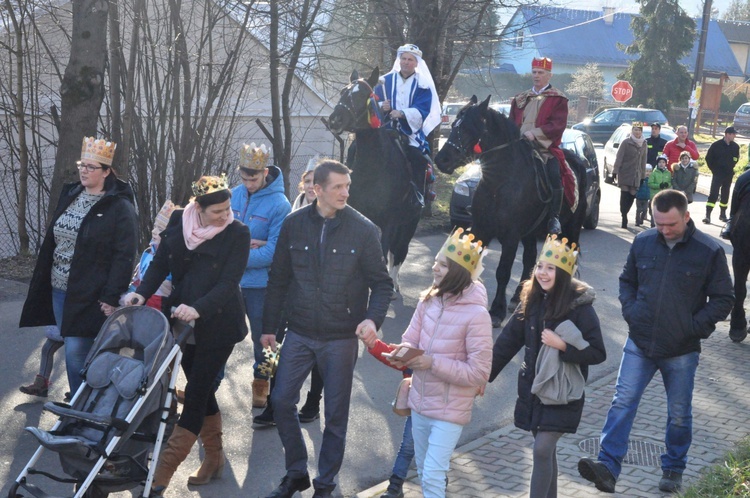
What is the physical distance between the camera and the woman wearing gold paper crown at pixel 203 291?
599 centimetres

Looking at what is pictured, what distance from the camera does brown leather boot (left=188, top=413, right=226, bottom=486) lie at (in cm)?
632

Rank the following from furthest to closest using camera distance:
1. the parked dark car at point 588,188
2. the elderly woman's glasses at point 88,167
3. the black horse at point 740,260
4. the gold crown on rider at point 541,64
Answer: the parked dark car at point 588,188
the gold crown on rider at point 541,64
the black horse at point 740,260
the elderly woman's glasses at point 88,167

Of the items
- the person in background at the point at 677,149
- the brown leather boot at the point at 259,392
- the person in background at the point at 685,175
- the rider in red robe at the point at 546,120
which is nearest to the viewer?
the brown leather boot at the point at 259,392

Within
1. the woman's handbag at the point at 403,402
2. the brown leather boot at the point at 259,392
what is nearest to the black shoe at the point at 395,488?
the woman's handbag at the point at 403,402

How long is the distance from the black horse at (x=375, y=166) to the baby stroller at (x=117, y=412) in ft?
16.9

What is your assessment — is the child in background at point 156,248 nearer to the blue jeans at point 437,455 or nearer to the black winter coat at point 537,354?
the blue jeans at point 437,455

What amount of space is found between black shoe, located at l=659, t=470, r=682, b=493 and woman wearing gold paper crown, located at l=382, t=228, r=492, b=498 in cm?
189

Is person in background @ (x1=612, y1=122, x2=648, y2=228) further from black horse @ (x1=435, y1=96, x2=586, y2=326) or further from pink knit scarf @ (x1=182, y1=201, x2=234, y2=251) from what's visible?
pink knit scarf @ (x1=182, y1=201, x2=234, y2=251)

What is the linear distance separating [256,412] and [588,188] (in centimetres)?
994

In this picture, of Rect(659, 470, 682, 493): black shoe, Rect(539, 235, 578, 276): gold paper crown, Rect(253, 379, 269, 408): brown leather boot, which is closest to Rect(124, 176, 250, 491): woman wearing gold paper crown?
Rect(253, 379, 269, 408): brown leather boot

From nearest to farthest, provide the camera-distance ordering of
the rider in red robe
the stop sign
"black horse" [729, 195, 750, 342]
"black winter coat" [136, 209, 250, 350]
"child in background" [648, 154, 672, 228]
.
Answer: "black winter coat" [136, 209, 250, 350] < "black horse" [729, 195, 750, 342] < the rider in red robe < "child in background" [648, 154, 672, 228] < the stop sign

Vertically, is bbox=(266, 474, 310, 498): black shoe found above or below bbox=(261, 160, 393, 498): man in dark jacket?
below

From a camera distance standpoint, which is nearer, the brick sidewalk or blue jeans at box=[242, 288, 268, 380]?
the brick sidewalk

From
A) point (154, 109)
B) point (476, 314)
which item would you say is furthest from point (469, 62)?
point (476, 314)
